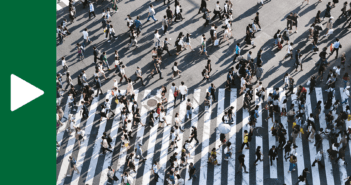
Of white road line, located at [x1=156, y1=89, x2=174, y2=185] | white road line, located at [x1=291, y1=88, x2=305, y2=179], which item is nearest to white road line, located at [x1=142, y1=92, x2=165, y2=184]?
white road line, located at [x1=156, y1=89, x2=174, y2=185]

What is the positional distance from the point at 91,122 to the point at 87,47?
834 centimetres

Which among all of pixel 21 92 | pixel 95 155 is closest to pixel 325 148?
pixel 95 155

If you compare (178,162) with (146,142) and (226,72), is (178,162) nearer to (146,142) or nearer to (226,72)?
(146,142)

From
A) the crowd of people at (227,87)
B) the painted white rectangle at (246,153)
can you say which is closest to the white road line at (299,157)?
the crowd of people at (227,87)

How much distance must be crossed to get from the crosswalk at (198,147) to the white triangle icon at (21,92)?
18516 millimetres

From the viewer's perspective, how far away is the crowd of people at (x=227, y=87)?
20906mm

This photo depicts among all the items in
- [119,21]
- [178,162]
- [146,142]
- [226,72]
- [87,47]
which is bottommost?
[178,162]

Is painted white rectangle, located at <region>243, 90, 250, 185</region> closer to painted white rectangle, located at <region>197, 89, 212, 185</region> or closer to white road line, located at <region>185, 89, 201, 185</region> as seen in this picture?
painted white rectangle, located at <region>197, 89, 212, 185</region>

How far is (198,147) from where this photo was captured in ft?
73.1

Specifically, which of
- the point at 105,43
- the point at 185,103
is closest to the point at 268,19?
the point at 185,103

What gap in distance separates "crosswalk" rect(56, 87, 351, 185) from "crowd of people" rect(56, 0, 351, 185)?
1.27 feet

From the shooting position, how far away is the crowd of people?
2091 cm

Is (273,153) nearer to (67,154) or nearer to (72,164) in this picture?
(72,164)

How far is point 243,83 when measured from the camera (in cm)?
Result: 2445
